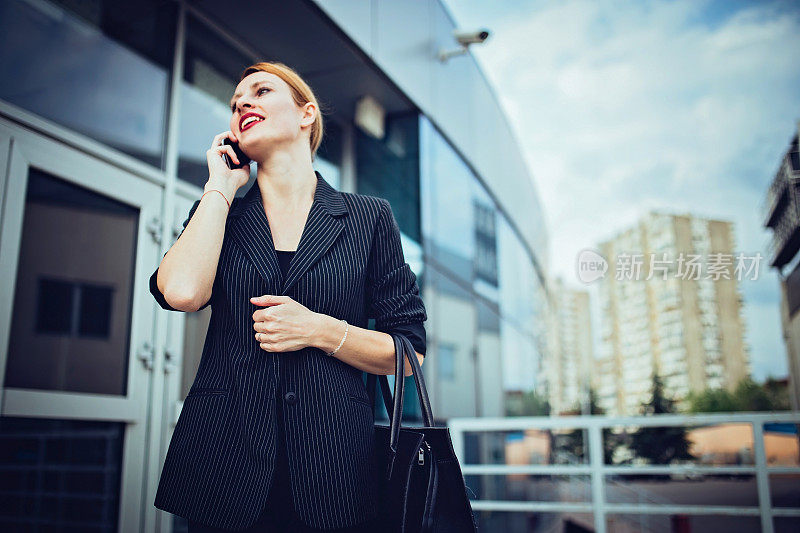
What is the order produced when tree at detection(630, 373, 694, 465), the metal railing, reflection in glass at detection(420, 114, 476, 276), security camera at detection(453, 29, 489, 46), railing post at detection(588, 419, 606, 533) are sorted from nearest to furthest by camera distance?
the metal railing → railing post at detection(588, 419, 606, 533) → reflection in glass at detection(420, 114, 476, 276) → security camera at detection(453, 29, 489, 46) → tree at detection(630, 373, 694, 465)

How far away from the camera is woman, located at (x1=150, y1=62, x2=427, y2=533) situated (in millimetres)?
1210

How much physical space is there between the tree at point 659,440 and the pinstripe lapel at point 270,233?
4864 cm

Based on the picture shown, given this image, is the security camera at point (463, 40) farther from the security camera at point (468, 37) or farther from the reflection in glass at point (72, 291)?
the reflection in glass at point (72, 291)

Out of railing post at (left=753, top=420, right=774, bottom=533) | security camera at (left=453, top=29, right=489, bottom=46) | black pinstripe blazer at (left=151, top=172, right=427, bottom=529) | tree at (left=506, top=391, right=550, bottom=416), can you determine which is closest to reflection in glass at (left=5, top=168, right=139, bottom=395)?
black pinstripe blazer at (left=151, top=172, right=427, bottom=529)

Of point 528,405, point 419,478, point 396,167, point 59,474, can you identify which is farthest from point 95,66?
point 528,405

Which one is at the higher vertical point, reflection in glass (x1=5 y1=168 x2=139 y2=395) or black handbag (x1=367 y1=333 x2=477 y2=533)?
reflection in glass (x1=5 y1=168 x2=139 y2=395)

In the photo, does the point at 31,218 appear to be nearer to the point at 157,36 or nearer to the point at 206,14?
the point at 157,36

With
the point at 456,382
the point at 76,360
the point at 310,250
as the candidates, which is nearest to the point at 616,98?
the point at 456,382

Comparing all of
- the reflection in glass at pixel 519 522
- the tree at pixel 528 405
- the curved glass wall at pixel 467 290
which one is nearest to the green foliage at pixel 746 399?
the reflection in glass at pixel 519 522

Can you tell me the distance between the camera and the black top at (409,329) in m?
1.38

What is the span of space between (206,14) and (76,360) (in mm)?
2585

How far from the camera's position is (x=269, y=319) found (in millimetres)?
1229

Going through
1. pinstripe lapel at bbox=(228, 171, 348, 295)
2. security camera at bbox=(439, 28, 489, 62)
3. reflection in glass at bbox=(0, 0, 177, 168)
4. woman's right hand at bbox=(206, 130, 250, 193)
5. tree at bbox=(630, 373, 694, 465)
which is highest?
security camera at bbox=(439, 28, 489, 62)

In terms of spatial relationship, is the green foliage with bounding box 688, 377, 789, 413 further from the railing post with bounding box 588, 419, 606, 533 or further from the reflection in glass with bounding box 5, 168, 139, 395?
the reflection in glass with bounding box 5, 168, 139, 395
